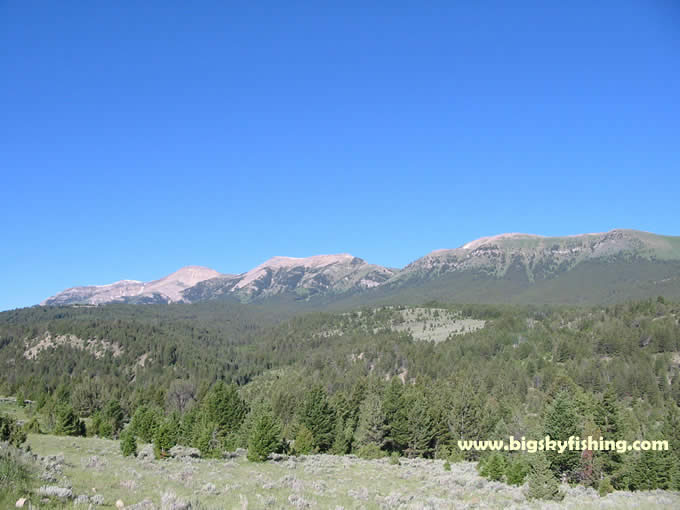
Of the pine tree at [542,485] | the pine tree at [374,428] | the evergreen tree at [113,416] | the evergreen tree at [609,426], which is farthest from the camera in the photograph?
the evergreen tree at [113,416]

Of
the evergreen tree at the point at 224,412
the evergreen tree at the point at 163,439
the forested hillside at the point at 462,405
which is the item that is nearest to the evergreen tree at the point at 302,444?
the forested hillside at the point at 462,405

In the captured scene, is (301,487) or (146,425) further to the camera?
(146,425)

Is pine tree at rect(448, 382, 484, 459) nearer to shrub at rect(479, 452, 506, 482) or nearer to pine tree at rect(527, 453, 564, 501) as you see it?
shrub at rect(479, 452, 506, 482)

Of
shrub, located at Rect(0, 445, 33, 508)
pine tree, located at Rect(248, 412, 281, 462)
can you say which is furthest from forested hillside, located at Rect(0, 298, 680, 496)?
shrub, located at Rect(0, 445, 33, 508)

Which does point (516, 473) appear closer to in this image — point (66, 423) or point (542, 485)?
point (542, 485)

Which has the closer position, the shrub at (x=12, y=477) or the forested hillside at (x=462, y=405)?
the shrub at (x=12, y=477)

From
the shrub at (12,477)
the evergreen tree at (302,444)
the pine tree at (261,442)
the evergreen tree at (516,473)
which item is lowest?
the evergreen tree at (302,444)

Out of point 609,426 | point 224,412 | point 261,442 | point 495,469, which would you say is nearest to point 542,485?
point 495,469

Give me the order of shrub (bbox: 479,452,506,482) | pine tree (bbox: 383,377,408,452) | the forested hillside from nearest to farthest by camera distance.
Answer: shrub (bbox: 479,452,506,482) → the forested hillside → pine tree (bbox: 383,377,408,452)

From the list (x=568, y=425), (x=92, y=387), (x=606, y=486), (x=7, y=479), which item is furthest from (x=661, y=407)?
(x=92, y=387)

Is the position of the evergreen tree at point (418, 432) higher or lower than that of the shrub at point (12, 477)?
lower

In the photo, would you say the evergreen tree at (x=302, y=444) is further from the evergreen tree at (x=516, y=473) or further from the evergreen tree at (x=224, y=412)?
the evergreen tree at (x=516, y=473)

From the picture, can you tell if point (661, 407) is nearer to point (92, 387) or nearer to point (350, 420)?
point (350, 420)

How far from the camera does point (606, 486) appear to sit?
3662cm
